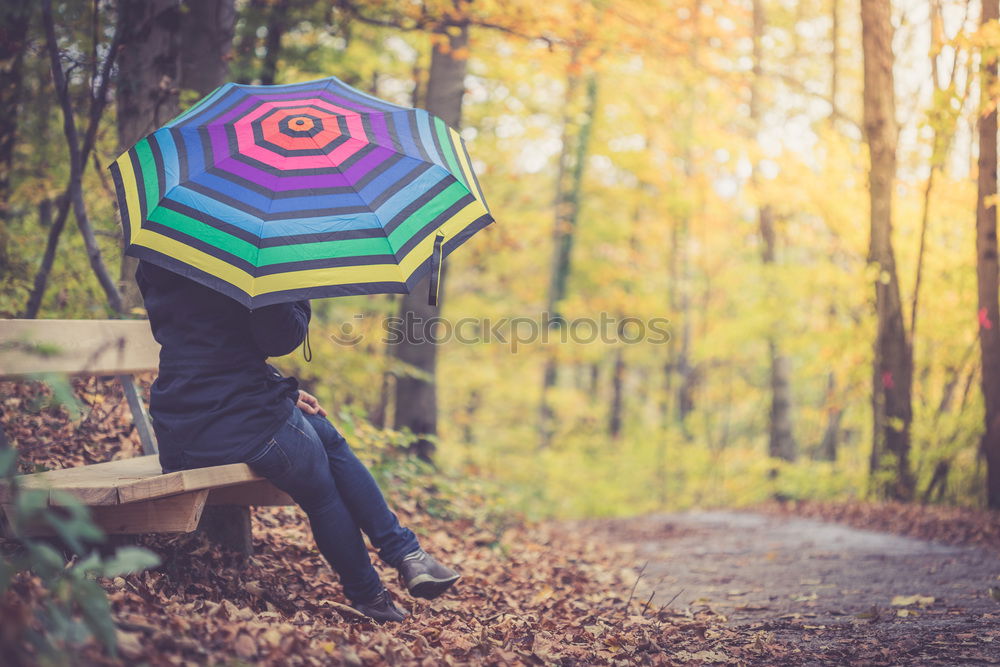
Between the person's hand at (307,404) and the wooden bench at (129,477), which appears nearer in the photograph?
the wooden bench at (129,477)

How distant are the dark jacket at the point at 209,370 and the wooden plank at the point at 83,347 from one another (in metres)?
0.38

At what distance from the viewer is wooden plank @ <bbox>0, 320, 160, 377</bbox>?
2.74 meters

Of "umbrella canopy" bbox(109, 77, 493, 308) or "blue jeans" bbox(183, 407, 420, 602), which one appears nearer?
"umbrella canopy" bbox(109, 77, 493, 308)

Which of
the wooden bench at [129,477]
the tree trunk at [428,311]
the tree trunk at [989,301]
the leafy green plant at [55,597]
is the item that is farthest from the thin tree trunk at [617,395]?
the leafy green plant at [55,597]

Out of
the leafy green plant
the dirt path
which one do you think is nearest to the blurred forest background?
the dirt path

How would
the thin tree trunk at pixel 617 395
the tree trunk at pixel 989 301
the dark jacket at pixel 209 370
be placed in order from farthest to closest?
the thin tree trunk at pixel 617 395
the tree trunk at pixel 989 301
the dark jacket at pixel 209 370

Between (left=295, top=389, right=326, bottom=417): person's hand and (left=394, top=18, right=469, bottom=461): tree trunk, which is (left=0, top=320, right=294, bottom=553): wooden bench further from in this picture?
(left=394, top=18, right=469, bottom=461): tree trunk

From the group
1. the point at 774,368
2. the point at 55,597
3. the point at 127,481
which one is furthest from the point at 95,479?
the point at 774,368

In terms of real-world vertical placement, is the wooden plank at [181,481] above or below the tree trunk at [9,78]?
below

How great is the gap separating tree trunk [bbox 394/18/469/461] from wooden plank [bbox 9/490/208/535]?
4781 mm

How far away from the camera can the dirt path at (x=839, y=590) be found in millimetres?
2963

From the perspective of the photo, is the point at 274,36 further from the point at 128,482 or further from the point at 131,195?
the point at 128,482

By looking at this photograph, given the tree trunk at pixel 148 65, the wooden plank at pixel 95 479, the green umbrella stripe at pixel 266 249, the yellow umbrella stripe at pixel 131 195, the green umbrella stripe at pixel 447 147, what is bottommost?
the wooden plank at pixel 95 479

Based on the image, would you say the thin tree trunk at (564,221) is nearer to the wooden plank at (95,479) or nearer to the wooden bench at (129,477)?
the wooden bench at (129,477)
